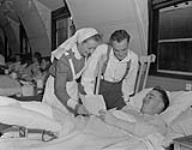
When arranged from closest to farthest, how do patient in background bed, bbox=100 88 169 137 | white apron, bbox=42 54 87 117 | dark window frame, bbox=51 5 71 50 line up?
patient in background bed, bbox=100 88 169 137 → white apron, bbox=42 54 87 117 → dark window frame, bbox=51 5 71 50

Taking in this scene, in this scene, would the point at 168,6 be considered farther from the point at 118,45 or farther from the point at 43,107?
the point at 43,107

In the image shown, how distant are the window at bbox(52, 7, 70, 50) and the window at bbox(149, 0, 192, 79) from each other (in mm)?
2191

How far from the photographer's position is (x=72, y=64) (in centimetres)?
231

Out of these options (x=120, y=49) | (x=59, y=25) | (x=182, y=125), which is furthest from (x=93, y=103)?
(x=59, y=25)

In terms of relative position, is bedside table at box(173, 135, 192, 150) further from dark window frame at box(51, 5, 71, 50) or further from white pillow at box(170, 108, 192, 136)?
dark window frame at box(51, 5, 71, 50)

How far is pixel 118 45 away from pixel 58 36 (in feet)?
11.9

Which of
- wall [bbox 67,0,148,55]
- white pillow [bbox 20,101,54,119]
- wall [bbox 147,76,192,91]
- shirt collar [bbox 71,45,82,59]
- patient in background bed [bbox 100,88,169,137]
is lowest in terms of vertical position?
patient in background bed [bbox 100,88,169,137]

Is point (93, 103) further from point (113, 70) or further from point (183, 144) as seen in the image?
point (183, 144)

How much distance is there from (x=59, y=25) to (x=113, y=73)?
323cm

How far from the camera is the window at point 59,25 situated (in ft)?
17.3

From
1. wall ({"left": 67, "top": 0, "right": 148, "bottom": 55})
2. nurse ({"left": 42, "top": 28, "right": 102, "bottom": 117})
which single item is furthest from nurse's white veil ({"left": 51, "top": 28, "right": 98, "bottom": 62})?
wall ({"left": 67, "top": 0, "right": 148, "bottom": 55})

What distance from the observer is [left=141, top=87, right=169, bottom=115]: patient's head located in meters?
2.23

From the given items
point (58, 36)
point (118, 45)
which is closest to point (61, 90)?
point (118, 45)

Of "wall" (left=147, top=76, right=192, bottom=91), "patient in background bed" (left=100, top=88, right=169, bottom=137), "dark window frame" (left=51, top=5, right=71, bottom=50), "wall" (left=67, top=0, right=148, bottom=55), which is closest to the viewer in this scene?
"patient in background bed" (left=100, top=88, right=169, bottom=137)
